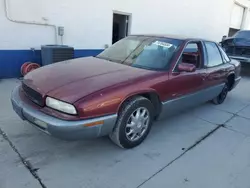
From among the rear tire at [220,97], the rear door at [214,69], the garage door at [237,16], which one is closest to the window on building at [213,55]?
the rear door at [214,69]

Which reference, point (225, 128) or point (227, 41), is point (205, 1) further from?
point (225, 128)

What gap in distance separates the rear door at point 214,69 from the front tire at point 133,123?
154 cm

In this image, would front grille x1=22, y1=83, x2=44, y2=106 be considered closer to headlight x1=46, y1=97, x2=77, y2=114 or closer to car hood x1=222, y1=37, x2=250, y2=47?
headlight x1=46, y1=97, x2=77, y2=114

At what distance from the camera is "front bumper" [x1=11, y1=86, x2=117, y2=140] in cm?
220

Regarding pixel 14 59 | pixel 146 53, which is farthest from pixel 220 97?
pixel 14 59

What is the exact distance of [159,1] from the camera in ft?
28.0

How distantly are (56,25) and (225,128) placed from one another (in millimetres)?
4924

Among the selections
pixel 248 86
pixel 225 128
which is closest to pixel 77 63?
pixel 225 128

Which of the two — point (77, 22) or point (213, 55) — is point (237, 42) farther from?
point (77, 22)

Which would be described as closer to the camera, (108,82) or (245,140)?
(108,82)

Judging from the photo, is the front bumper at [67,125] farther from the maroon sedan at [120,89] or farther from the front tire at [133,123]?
the front tire at [133,123]

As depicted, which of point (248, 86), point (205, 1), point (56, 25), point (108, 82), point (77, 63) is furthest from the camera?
point (205, 1)

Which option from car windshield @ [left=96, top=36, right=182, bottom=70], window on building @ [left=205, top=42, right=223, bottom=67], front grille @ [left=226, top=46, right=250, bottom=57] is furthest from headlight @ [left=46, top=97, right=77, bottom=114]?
front grille @ [left=226, top=46, right=250, bottom=57]

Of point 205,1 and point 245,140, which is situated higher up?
point 205,1
